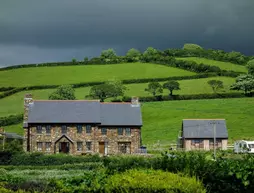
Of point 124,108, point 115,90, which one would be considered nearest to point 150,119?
point 115,90

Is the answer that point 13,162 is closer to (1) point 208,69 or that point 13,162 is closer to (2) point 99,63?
(1) point 208,69

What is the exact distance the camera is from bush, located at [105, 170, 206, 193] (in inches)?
→ 528

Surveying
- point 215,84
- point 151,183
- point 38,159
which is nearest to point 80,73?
point 215,84

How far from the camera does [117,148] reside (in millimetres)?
73062

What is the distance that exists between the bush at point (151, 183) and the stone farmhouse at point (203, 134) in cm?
6217

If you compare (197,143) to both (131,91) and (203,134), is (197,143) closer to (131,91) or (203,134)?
(203,134)

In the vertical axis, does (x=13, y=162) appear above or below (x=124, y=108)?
below

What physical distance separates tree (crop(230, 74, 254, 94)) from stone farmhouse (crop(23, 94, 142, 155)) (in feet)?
149

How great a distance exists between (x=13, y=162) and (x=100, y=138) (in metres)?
23.8

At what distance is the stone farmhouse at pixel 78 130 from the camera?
72.4 metres

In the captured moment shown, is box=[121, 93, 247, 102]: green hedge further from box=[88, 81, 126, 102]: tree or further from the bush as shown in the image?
the bush

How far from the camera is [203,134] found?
Result: 7650 centimetres

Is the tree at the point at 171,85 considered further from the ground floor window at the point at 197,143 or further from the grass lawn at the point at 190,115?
the ground floor window at the point at 197,143

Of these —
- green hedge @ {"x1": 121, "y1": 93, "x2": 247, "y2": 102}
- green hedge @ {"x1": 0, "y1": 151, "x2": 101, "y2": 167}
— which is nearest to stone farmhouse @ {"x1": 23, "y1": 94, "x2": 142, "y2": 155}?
green hedge @ {"x1": 0, "y1": 151, "x2": 101, "y2": 167}
